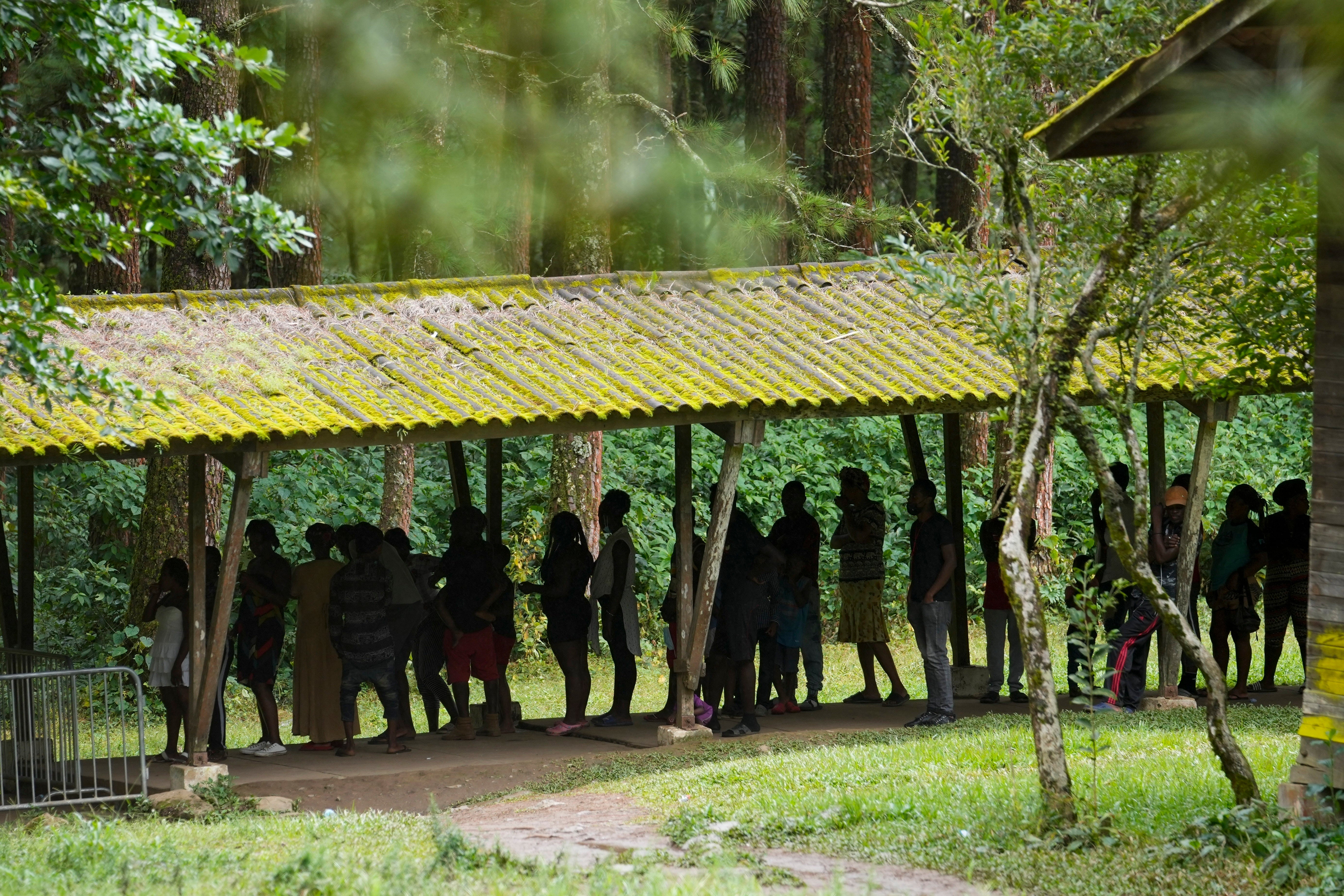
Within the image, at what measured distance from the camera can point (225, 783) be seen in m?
10.3

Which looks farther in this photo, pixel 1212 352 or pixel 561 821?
pixel 1212 352

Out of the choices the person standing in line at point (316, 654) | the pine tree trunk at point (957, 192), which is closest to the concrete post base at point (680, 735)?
the person standing in line at point (316, 654)

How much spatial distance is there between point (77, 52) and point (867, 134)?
15.1 m

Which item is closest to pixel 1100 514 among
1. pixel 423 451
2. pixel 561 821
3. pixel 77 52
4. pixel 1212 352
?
pixel 1212 352

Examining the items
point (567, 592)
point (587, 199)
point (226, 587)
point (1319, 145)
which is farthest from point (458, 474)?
point (1319, 145)

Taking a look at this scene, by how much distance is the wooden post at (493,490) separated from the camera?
13641 millimetres

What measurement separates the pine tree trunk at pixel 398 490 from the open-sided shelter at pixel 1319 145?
1172 centimetres

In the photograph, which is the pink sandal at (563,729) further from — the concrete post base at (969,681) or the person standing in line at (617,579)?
the concrete post base at (969,681)

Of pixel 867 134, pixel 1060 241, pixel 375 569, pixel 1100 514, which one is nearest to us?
pixel 1060 241

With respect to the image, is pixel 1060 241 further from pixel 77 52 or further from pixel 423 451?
pixel 423 451

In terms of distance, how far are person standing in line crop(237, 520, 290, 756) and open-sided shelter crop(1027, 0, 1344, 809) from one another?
21.5 ft

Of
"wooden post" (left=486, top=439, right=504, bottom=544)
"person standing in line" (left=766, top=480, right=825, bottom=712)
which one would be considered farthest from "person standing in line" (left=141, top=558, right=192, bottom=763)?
"person standing in line" (left=766, top=480, right=825, bottom=712)

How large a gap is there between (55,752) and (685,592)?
14.6 ft

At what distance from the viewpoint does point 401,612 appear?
1196cm
